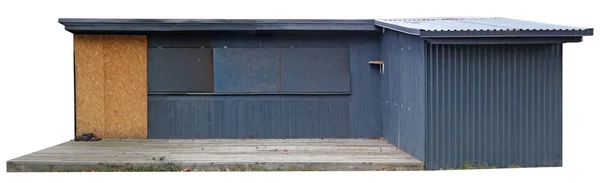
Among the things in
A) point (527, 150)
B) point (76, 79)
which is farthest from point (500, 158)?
point (76, 79)

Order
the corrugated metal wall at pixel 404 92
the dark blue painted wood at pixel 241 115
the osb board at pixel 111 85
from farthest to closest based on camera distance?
the dark blue painted wood at pixel 241 115 < the osb board at pixel 111 85 < the corrugated metal wall at pixel 404 92

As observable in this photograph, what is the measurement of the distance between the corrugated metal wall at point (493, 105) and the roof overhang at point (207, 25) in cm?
283

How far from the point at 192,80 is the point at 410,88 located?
3676mm

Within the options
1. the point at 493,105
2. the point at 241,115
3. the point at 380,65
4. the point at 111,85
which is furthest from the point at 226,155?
the point at 493,105

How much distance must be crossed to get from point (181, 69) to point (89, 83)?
4.38 ft

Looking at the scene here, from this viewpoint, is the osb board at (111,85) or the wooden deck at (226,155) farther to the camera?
the osb board at (111,85)

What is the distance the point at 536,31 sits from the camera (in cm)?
1266

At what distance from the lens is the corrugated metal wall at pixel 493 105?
1309 centimetres

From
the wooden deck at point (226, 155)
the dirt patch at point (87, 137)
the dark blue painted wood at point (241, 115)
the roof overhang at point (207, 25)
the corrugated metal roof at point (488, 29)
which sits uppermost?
the roof overhang at point (207, 25)

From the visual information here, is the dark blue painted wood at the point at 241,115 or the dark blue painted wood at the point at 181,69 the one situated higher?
the dark blue painted wood at the point at 181,69

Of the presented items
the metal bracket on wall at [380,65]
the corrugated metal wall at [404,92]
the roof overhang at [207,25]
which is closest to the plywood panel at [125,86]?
the roof overhang at [207,25]

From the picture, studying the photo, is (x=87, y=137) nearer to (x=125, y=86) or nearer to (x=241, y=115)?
(x=125, y=86)

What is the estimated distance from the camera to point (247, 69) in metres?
16.1

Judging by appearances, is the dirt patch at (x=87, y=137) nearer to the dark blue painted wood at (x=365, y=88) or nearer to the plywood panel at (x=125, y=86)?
the plywood panel at (x=125, y=86)
